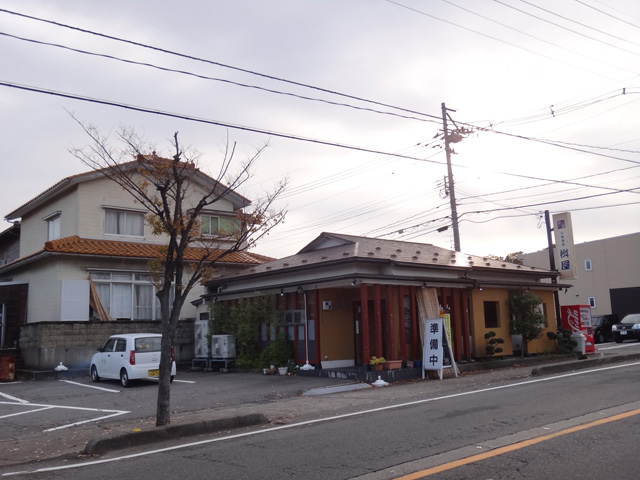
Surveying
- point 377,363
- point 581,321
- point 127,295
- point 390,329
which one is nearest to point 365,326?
point 390,329

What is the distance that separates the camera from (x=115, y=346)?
18.3m

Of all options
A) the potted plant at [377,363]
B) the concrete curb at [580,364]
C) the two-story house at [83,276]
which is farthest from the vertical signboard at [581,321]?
the two-story house at [83,276]

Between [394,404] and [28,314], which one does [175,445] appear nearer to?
[394,404]

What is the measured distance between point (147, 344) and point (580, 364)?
520 inches

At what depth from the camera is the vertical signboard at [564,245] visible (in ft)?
80.8

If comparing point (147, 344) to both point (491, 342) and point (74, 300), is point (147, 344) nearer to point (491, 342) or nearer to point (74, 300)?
point (74, 300)

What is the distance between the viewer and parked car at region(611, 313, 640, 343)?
33.2 m

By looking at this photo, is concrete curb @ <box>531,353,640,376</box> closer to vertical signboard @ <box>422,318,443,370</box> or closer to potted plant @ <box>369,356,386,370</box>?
→ vertical signboard @ <box>422,318,443,370</box>

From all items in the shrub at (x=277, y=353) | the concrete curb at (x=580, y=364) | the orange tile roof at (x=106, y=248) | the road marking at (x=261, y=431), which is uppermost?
the orange tile roof at (x=106, y=248)

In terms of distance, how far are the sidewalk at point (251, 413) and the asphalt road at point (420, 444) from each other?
300 millimetres

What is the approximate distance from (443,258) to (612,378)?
8.24m

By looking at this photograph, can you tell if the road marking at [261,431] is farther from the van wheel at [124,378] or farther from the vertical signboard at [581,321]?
the vertical signboard at [581,321]

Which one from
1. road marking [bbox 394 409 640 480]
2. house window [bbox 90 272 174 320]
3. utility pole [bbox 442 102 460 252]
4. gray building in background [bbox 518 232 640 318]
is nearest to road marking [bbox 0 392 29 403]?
house window [bbox 90 272 174 320]

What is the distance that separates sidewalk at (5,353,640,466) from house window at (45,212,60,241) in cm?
1218
